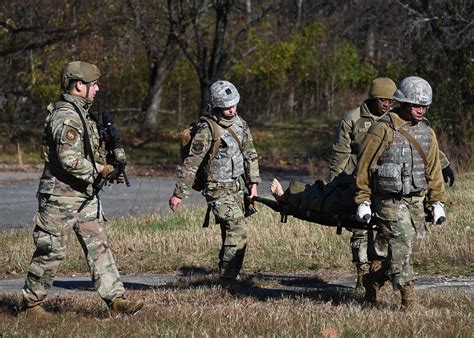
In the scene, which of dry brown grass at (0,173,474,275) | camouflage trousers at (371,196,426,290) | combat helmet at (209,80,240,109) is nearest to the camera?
camouflage trousers at (371,196,426,290)

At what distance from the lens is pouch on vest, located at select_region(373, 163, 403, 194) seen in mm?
7656

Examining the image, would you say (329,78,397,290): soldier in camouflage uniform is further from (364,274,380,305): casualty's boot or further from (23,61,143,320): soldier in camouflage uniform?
(23,61,143,320): soldier in camouflage uniform

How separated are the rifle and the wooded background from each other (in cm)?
1350

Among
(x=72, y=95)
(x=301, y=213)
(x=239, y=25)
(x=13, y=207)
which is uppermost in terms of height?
(x=239, y=25)

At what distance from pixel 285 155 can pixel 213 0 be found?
442cm

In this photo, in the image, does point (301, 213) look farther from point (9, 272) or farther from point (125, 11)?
point (125, 11)

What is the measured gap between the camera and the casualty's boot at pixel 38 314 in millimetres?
7658

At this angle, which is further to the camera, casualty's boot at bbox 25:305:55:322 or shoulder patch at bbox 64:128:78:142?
casualty's boot at bbox 25:305:55:322

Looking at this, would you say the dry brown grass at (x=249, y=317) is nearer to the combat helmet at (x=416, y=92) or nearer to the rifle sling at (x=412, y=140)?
the rifle sling at (x=412, y=140)

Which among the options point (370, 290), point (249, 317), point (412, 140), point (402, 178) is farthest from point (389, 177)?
point (249, 317)

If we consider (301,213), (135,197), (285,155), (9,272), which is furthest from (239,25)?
(301,213)

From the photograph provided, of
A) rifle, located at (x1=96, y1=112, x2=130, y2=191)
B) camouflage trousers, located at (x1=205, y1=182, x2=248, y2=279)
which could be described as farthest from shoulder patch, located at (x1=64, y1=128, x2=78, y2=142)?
camouflage trousers, located at (x1=205, y1=182, x2=248, y2=279)

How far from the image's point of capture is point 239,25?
3222cm

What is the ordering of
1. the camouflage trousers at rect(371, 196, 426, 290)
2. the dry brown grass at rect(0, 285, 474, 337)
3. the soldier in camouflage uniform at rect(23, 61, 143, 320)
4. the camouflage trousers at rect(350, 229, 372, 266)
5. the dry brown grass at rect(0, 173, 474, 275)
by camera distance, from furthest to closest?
1. the dry brown grass at rect(0, 173, 474, 275)
2. the camouflage trousers at rect(350, 229, 372, 266)
3. the camouflage trousers at rect(371, 196, 426, 290)
4. the soldier in camouflage uniform at rect(23, 61, 143, 320)
5. the dry brown grass at rect(0, 285, 474, 337)
